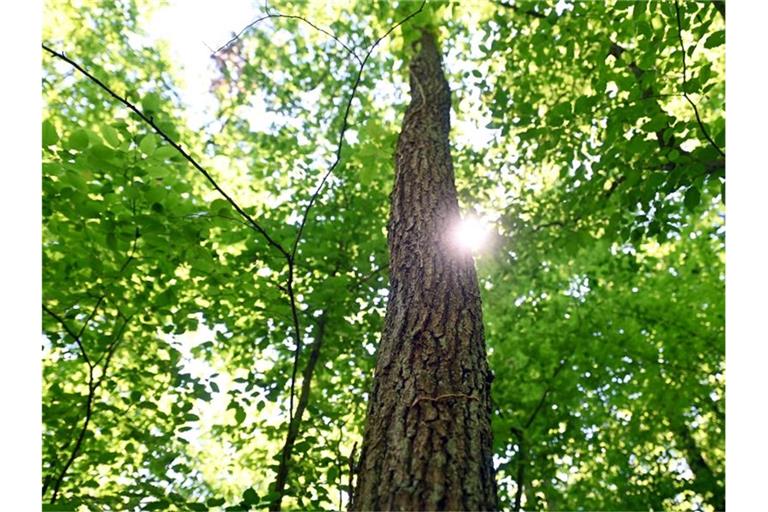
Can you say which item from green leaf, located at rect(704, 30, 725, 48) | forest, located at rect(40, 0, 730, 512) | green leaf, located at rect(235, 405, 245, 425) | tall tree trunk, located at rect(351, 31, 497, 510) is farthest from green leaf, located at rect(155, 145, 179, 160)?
green leaf, located at rect(704, 30, 725, 48)

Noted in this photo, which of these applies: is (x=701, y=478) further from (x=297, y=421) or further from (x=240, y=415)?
(x=240, y=415)

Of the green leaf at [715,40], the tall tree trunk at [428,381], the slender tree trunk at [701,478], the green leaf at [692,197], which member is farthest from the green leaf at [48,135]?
the slender tree trunk at [701,478]

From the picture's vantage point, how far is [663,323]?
6.48 metres

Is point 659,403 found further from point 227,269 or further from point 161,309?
point 161,309

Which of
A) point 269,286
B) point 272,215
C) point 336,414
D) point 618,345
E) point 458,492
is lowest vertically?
point 458,492

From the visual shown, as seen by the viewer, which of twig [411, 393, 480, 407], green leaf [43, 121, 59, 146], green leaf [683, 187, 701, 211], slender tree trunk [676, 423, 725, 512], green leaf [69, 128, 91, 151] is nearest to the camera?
twig [411, 393, 480, 407]

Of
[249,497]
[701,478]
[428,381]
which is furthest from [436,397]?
[701,478]

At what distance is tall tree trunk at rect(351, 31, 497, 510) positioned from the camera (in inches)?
51.8

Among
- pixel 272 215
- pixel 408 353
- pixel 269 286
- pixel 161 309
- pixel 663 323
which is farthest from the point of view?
pixel 663 323

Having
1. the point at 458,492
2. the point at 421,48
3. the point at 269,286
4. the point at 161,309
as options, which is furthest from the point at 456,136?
the point at 458,492

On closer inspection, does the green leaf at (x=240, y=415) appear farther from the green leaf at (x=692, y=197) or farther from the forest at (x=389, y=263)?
the green leaf at (x=692, y=197)

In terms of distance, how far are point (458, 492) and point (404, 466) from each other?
0.57ft

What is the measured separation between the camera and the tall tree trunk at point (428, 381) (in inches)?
51.8

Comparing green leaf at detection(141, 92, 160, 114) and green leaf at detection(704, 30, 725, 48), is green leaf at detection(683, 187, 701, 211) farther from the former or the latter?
green leaf at detection(141, 92, 160, 114)
